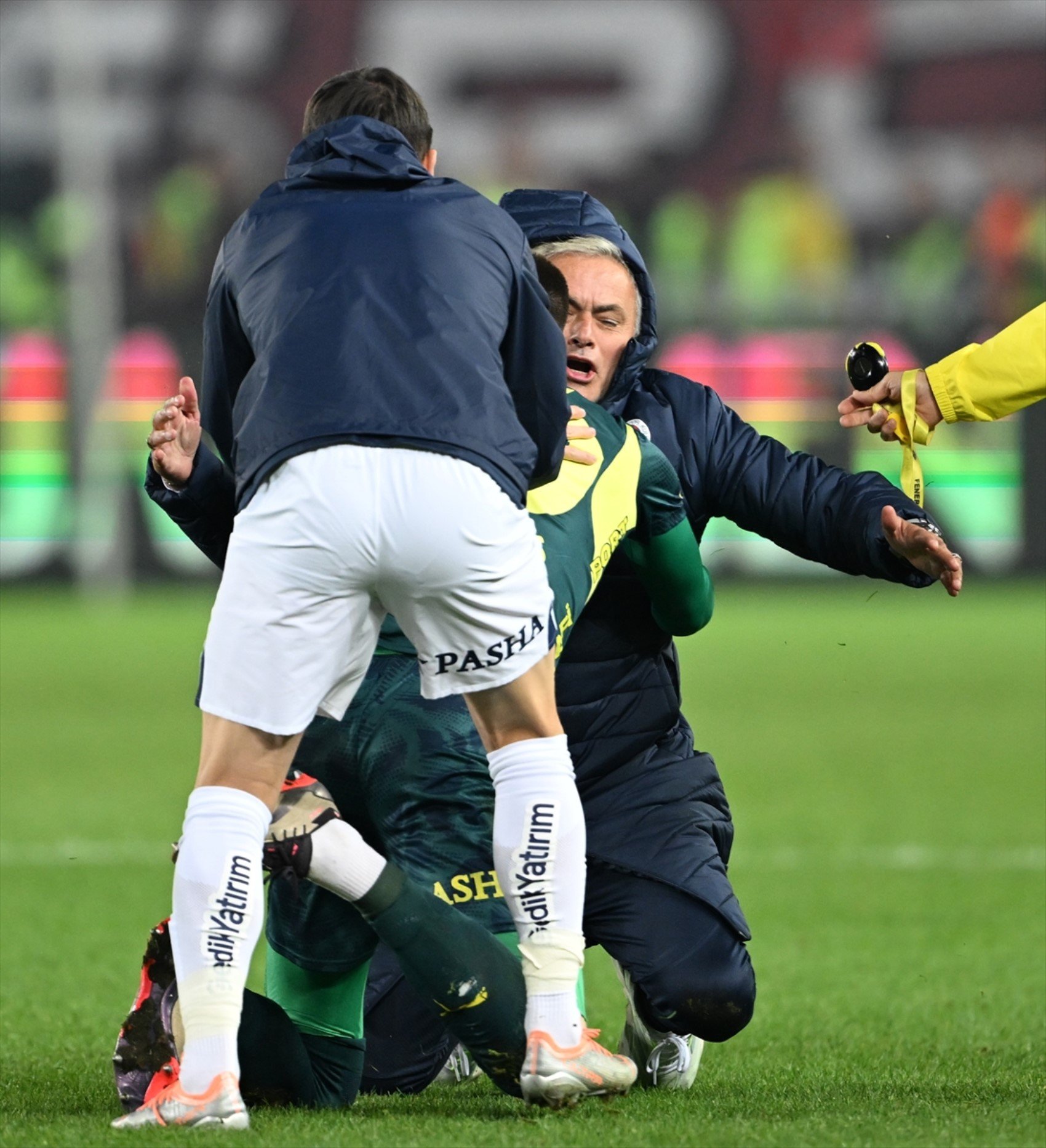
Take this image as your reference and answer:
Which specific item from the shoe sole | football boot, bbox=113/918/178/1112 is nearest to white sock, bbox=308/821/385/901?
football boot, bbox=113/918/178/1112

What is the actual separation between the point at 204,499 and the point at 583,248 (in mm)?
1001

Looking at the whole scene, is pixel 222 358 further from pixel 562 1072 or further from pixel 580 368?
pixel 562 1072

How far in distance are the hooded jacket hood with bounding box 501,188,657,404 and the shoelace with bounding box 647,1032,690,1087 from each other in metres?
1.26

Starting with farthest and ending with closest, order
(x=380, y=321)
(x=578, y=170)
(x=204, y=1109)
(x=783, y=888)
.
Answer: (x=578, y=170) → (x=783, y=888) → (x=380, y=321) → (x=204, y=1109)

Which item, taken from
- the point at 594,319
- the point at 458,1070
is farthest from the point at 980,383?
the point at 458,1070

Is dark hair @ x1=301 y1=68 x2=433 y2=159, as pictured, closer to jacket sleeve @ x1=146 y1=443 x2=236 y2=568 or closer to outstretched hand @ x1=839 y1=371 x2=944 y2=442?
jacket sleeve @ x1=146 y1=443 x2=236 y2=568

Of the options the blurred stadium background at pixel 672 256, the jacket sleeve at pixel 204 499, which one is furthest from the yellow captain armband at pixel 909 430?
the blurred stadium background at pixel 672 256

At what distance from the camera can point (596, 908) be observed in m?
3.85

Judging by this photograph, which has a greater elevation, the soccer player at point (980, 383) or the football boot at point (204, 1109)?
the soccer player at point (980, 383)

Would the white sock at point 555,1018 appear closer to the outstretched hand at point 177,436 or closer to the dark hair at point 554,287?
the outstretched hand at point 177,436

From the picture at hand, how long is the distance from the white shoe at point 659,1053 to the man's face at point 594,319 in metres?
1.16

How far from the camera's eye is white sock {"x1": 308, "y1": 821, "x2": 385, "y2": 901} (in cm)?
314

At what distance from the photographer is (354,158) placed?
3266 mm

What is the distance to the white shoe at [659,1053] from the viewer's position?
380 centimetres
